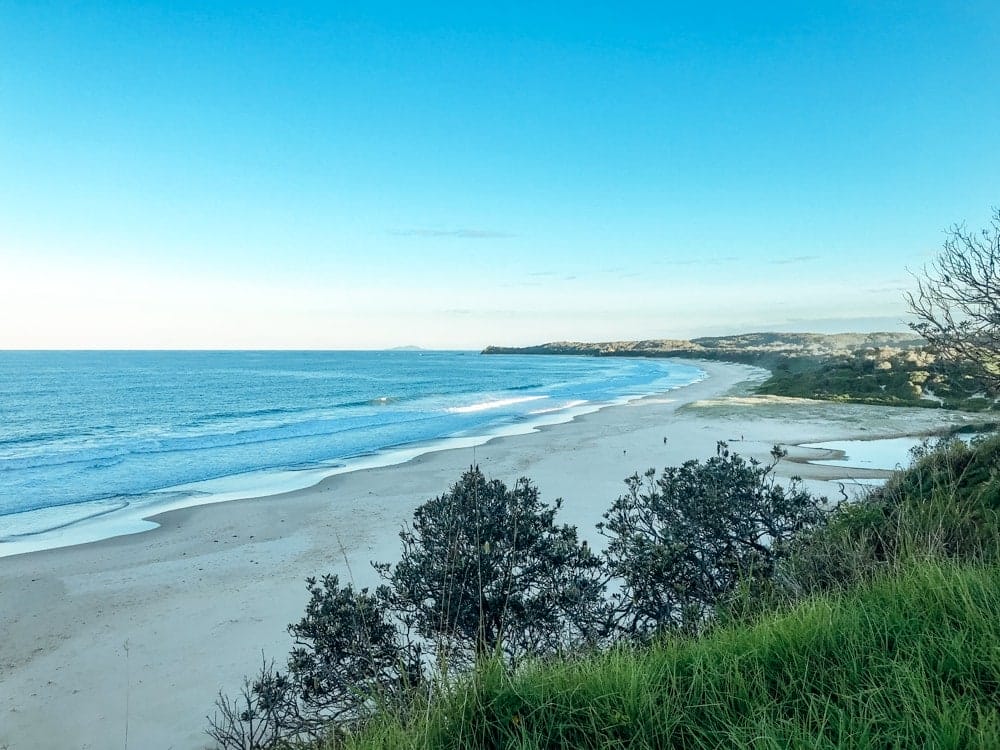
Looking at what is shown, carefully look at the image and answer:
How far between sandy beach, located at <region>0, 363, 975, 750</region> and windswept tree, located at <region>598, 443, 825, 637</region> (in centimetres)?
343

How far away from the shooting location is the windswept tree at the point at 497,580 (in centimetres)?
506

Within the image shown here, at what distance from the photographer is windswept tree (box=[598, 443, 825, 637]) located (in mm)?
5309

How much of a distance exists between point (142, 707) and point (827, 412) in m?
32.2

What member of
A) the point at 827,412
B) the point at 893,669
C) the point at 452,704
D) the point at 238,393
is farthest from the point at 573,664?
the point at 238,393

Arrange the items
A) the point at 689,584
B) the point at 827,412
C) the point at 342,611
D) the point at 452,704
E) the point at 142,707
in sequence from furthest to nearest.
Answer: the point at 827,412
the point at 142,707
the point at 689,584
the point at 342,611
the point at 452,704

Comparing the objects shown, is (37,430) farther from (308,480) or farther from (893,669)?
(893,669)

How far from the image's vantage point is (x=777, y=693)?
2746 millimetres

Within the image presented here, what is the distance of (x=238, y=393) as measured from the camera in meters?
58.1

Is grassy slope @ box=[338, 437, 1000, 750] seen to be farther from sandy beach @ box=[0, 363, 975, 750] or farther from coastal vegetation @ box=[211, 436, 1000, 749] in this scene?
sandy beach @ box=[0, 363, 975, 750]

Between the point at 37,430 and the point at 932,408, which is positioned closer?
the point at 932,408

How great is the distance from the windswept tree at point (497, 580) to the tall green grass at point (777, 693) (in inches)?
71.9

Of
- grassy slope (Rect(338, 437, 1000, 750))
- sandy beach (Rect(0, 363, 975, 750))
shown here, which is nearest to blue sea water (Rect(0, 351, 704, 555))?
sandy beach (Rect(0, 363, 975, 750))

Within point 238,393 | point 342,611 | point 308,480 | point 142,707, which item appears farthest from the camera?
point 238,393

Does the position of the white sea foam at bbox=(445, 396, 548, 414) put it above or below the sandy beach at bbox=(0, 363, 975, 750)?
below
